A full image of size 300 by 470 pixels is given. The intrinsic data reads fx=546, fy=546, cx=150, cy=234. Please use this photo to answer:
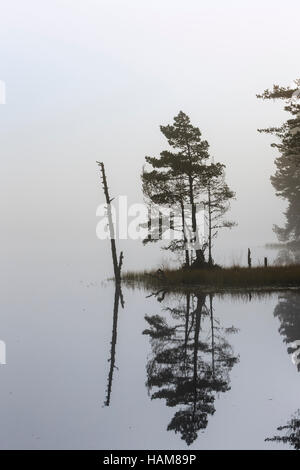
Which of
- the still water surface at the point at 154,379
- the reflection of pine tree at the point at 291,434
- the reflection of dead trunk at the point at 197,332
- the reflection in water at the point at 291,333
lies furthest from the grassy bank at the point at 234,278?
the reflection of pine tree at the point at 291,434

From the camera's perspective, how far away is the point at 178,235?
41156 millimetres

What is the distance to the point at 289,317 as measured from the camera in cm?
2053

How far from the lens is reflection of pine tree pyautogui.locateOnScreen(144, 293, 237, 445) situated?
9984 millimetres

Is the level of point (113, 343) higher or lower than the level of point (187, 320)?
lower

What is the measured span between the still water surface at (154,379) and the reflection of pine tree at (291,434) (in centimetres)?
3

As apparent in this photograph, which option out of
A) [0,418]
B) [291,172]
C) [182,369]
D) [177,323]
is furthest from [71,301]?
[291,172]

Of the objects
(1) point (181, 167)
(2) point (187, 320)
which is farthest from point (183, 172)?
(2) point (187, 320)

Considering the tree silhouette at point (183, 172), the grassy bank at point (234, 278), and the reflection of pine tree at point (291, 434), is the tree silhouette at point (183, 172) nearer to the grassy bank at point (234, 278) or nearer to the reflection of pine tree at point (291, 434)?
the grassy bank at point (234, 278)

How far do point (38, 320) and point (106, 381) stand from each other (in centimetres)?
1128

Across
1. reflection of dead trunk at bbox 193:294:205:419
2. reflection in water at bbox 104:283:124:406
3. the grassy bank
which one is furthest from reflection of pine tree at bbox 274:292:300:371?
reflection in water at bbox 104:283:124:406

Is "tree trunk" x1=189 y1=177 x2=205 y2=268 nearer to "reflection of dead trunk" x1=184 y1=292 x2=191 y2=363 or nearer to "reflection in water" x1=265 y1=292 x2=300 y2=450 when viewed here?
"reflection of dead trunk" x1=184 y1=292 x2=191 y2=363

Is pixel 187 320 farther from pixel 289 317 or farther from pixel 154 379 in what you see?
pixel 154 379

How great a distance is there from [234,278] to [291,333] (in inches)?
653
